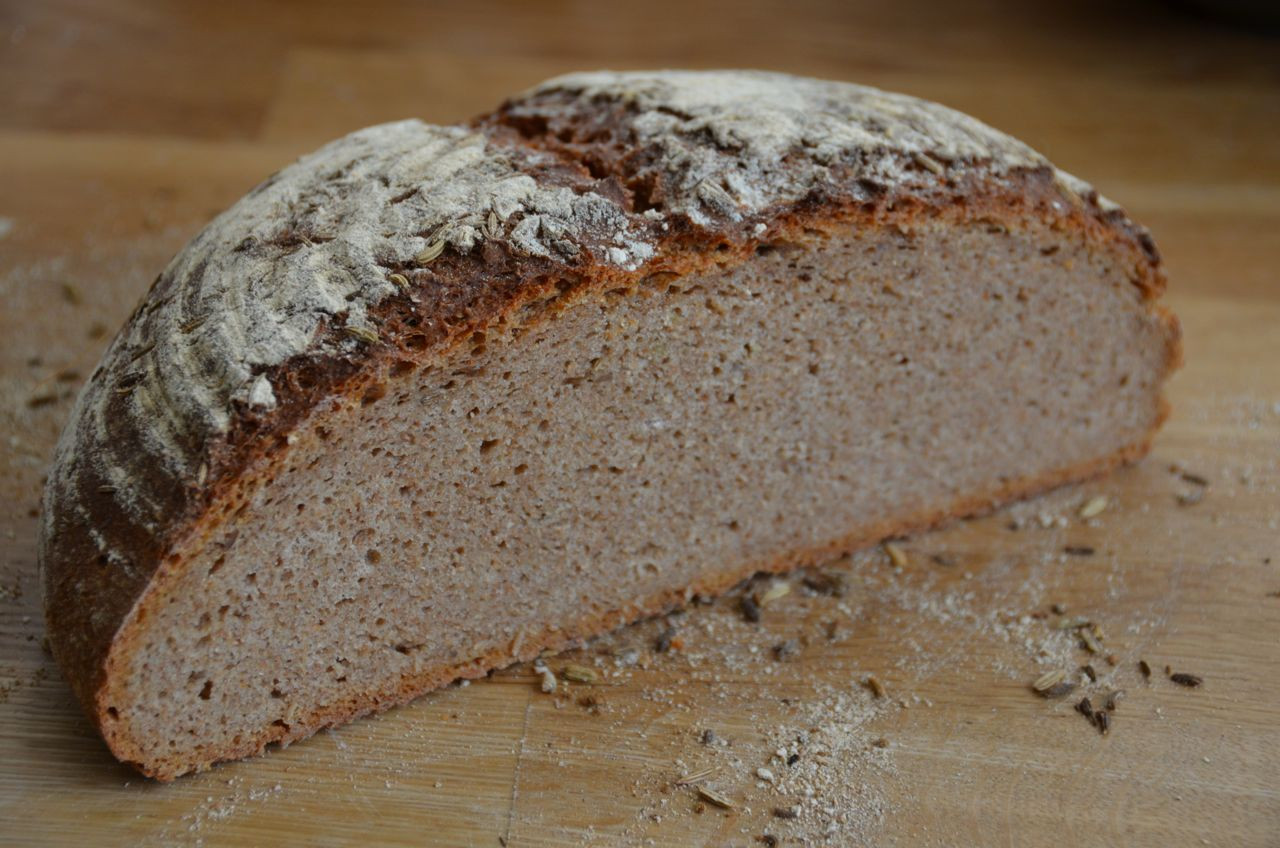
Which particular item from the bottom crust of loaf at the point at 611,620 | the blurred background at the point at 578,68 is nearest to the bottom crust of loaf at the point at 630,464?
the bottom crust of loaf at the point at 611,620

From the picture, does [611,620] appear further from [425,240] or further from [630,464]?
[425,240]

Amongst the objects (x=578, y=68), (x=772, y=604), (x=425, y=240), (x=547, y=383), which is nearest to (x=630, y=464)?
(x=547, y=383)

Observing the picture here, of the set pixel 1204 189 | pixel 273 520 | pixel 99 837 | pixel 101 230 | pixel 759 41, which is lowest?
pixel 99 837

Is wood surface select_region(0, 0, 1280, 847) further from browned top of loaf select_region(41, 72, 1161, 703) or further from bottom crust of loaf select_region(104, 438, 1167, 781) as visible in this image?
browned top of loaf select_region(41, 72, 1161, 703)

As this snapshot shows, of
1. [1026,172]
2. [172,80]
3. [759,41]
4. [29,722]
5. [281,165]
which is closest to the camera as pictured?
[29,722]

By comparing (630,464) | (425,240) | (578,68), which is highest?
(578,68)

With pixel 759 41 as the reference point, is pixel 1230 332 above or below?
below

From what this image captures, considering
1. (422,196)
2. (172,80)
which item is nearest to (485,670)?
(422,196)

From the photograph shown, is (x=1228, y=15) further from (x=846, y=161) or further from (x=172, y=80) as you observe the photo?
(x=172, y=80)
